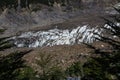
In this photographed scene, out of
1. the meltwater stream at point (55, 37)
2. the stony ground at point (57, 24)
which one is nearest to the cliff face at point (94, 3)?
the stony ground at point (57, 24)

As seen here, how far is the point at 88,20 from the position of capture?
33156mm

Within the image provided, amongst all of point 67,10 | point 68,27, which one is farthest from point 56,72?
point 67,10

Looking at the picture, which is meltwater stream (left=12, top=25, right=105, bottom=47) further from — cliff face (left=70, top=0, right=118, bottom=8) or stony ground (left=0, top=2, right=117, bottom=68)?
cliff face (left=70, top=0, right=118, bottom=8)

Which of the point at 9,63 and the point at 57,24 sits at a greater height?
the point at 9,63

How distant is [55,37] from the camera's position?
1168 inches

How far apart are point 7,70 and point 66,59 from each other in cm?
1708

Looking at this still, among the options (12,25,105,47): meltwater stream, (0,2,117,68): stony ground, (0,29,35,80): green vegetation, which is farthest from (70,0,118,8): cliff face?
(0,29,35,80): green vegetation

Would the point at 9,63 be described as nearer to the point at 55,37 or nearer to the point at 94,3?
the point at 55,37

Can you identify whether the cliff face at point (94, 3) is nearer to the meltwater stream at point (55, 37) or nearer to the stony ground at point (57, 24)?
the stony ground at point (57, 24)

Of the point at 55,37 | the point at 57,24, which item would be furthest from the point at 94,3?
the point at 55,37

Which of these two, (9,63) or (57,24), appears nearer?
(9,63)

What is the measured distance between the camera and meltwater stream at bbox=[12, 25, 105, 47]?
93.3ft

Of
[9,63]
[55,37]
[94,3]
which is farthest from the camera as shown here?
[94,3]

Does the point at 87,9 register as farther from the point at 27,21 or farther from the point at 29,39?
the point at 29,39
